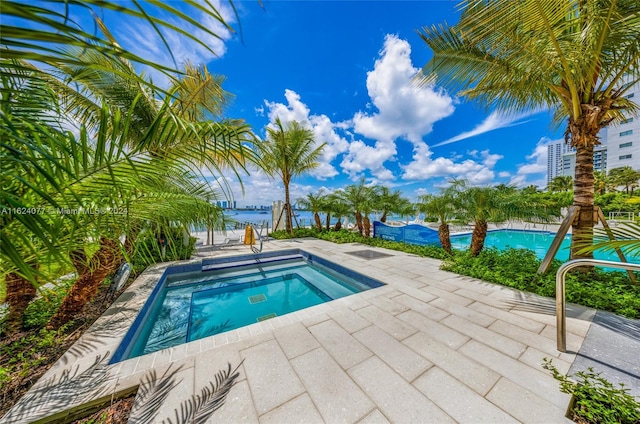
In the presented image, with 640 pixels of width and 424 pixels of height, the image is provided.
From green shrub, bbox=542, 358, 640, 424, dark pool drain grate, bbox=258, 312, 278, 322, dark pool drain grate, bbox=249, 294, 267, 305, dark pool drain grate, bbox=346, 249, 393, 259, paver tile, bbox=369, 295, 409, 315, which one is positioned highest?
green shrub, bbox=542, 358, 640, 424

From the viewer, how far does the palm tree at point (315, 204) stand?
11680 mm

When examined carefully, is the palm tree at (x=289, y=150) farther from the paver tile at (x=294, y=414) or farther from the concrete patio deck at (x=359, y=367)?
the paver tile at (x=294, y=414)

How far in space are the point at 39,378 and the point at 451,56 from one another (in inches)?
276

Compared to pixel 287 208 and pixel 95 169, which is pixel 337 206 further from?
pixel 95 169

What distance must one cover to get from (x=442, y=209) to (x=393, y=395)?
20.0ft

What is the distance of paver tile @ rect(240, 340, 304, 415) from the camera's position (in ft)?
5.57

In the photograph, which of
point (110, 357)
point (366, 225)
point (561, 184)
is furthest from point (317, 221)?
point (561, 184)

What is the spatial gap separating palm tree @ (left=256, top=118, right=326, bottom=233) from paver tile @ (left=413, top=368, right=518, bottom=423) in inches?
386

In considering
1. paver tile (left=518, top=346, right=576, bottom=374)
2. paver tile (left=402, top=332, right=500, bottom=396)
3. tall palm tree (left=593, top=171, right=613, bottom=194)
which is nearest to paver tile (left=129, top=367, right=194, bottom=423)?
paver tile (left=402, top=332, right=500, bottom=396)

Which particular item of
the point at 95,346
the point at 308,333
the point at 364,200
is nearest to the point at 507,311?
the point at 308,333

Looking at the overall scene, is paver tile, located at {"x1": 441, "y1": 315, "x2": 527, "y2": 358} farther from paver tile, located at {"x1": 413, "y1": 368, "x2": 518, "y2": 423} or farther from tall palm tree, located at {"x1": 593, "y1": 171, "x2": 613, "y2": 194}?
tall palm tree, located at {"x1": 593, "y1": 171, "x2": 613, "y2": 194}

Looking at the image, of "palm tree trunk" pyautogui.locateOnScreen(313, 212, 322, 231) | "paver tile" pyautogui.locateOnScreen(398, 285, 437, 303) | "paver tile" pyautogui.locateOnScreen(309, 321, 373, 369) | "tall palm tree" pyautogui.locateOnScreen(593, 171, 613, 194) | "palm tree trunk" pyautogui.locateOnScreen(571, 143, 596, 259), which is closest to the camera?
"paver tile" pyautogui.locateOnScreen(309, 321, 373, 369)

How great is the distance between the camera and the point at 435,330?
2.63 m

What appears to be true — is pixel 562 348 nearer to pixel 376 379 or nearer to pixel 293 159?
pixel 376 379
